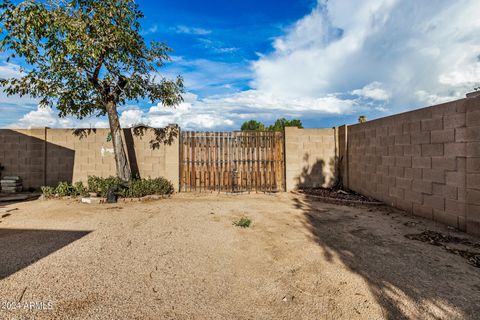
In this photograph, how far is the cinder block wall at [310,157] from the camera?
877cm

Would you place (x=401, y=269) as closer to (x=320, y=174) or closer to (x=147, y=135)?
(x=320, y=174)

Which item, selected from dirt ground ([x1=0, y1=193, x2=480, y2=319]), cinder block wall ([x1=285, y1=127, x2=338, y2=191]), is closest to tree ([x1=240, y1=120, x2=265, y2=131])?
cinder block wall ([x1=285, y1=127, x2=338, y2=191])

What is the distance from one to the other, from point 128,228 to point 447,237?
5.61 metres

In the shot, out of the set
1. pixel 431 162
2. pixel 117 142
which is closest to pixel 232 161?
pixel 117 142

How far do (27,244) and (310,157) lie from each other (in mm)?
7970

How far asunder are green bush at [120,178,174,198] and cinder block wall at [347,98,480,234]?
6367mm

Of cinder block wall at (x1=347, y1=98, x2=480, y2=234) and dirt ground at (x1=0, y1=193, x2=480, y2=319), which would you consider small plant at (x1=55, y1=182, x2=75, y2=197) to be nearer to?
dirt ground at (x1=0, y1=193, x2=480, y2=319)

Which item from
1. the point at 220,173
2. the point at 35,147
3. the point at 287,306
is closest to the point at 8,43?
the point at 35,147

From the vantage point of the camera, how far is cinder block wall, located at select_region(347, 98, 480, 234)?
4.10 meters

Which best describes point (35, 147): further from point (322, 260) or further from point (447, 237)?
point (447, 237)

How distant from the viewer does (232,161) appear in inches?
342

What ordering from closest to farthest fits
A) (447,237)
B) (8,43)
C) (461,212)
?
(447,237) < (461,212) < (8,43)

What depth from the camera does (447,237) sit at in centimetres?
396

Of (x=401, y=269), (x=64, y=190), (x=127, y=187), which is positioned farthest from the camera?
(x=64, y=190)
